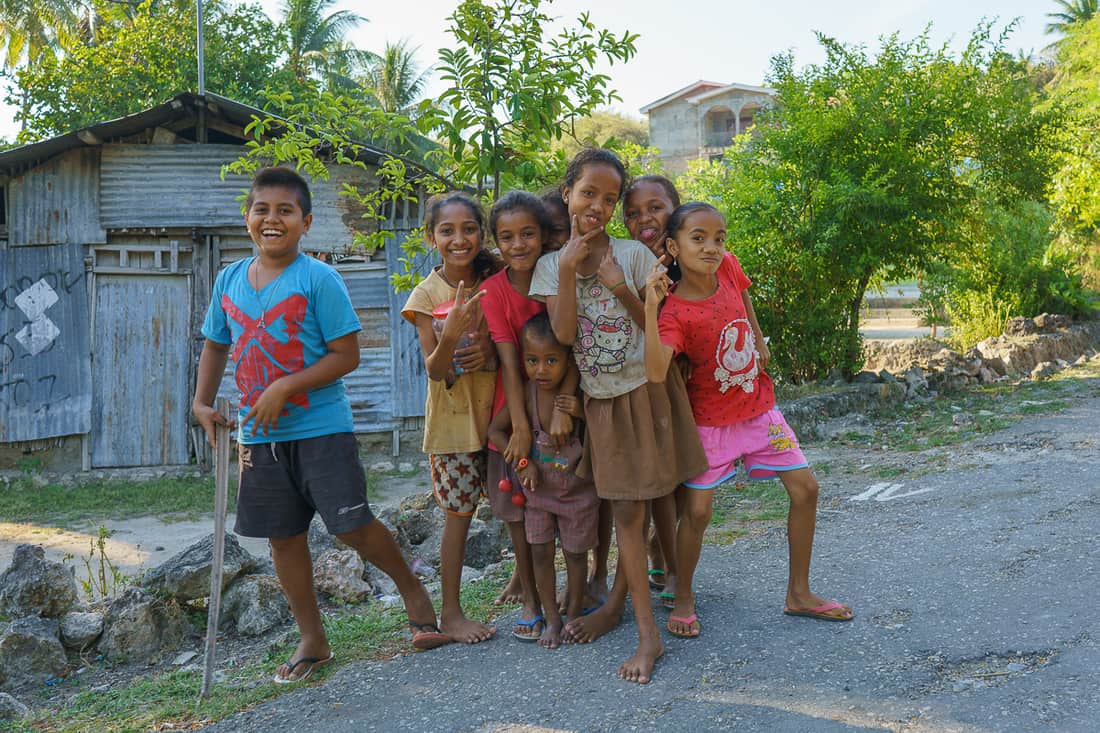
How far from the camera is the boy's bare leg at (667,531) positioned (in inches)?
137

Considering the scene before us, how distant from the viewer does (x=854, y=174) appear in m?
9.60

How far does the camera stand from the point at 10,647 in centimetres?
357

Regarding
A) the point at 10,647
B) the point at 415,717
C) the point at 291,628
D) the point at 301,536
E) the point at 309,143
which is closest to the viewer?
the point at 415,717

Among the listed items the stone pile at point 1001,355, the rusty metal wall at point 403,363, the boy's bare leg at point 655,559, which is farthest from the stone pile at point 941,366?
the boy's bare leg at point 655,559

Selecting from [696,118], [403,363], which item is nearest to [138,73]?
[403,363]

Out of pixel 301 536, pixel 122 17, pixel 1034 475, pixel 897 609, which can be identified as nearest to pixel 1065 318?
pixel 1034 475

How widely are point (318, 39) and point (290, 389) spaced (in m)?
26.9

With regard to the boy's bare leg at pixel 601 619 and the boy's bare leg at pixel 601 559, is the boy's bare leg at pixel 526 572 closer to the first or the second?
the boy's bare leg at pixel 601 619

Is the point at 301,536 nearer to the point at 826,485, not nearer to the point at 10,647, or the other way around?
the point at 10,647

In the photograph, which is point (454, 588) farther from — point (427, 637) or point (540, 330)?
point (540, 330)

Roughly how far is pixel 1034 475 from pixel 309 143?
4.89 meters

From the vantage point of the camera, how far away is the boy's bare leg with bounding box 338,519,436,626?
10.3 ft

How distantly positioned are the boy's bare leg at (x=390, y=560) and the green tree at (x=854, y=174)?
261 inches

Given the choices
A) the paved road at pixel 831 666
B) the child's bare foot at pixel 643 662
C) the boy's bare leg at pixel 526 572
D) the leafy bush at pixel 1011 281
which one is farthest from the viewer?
the leafy bush at pixel 1011 281
